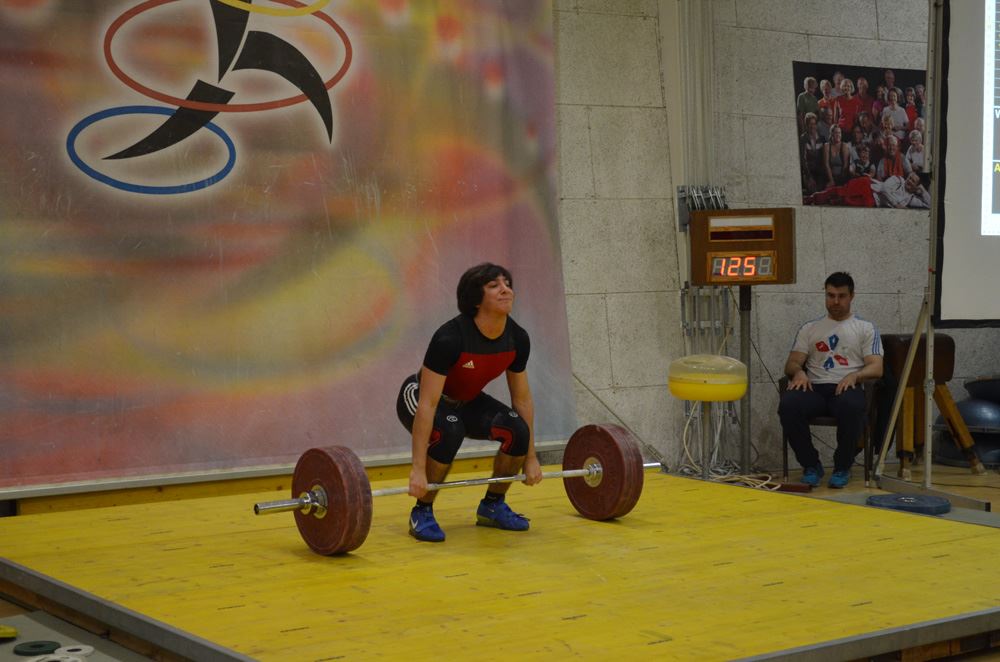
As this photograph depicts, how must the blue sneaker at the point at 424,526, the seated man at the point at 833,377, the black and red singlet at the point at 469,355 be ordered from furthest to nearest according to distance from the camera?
the seated man at the point at 833,377 < the blue sneaker at the point at 424,526 < the black and red singlet at the point at 469,355

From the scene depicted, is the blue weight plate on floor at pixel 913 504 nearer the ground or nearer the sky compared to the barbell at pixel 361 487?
nearer the ground

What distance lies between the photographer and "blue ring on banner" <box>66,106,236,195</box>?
4.92 metres

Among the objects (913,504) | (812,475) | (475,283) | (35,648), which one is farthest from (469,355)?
(812,475)

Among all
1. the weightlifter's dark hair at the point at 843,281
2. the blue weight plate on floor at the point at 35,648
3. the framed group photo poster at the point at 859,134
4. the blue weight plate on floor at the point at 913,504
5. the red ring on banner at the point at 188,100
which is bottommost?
the blue weight plate on floor at the point at 913,504

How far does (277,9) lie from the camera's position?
5.33 m

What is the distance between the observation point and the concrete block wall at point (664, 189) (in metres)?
6.23

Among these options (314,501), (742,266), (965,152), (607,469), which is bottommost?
(607,469)

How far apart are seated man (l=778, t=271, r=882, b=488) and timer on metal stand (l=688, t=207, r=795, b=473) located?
0.85ft

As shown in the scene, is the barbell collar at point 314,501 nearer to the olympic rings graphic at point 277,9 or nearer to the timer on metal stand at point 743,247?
the timer on metal stand at point 743,247

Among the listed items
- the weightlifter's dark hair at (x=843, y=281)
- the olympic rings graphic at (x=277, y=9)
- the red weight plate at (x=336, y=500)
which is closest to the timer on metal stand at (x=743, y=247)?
the weightlifter's dark hair at (x=843, y=281)

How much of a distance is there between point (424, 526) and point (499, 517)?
33 cm

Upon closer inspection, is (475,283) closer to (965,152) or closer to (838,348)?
(965,152)

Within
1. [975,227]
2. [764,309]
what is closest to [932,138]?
[975,227]

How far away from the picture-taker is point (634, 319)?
6.36 m
